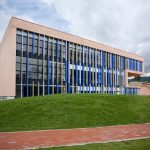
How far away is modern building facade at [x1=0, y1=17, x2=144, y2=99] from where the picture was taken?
1255 inches

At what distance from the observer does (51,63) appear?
118ft

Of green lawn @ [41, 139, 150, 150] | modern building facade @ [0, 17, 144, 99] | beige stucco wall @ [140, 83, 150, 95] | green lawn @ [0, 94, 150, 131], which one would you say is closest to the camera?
green lawn @ [41, 139, 150, 150]

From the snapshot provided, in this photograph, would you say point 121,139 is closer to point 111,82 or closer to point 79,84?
point 79,84

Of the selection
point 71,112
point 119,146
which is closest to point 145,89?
point 71,112

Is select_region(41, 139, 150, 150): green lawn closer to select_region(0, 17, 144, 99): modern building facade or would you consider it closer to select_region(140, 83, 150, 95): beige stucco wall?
select_region(0, 17, 144, 99): modern building facade

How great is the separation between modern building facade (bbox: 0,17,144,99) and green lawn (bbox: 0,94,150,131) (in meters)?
13.3

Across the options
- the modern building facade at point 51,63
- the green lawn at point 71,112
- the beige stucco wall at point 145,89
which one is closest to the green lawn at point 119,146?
the green lawn at point 71,112

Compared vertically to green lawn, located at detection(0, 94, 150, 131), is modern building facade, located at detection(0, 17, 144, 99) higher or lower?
higher

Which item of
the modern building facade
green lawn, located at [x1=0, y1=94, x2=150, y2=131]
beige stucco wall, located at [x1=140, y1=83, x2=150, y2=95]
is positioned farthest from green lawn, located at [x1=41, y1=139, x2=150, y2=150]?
beige stucco wall, located at [x1=140, y1=83, x2=150, y2=95]

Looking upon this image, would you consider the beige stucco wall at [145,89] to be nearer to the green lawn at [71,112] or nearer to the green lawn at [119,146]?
the green lawn at [71,112]

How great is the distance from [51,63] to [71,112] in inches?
781

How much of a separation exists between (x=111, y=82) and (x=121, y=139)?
3847cm

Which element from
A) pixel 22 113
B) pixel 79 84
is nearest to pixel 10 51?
pixel 79 84

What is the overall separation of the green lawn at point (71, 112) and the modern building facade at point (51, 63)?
1327 centimetres
